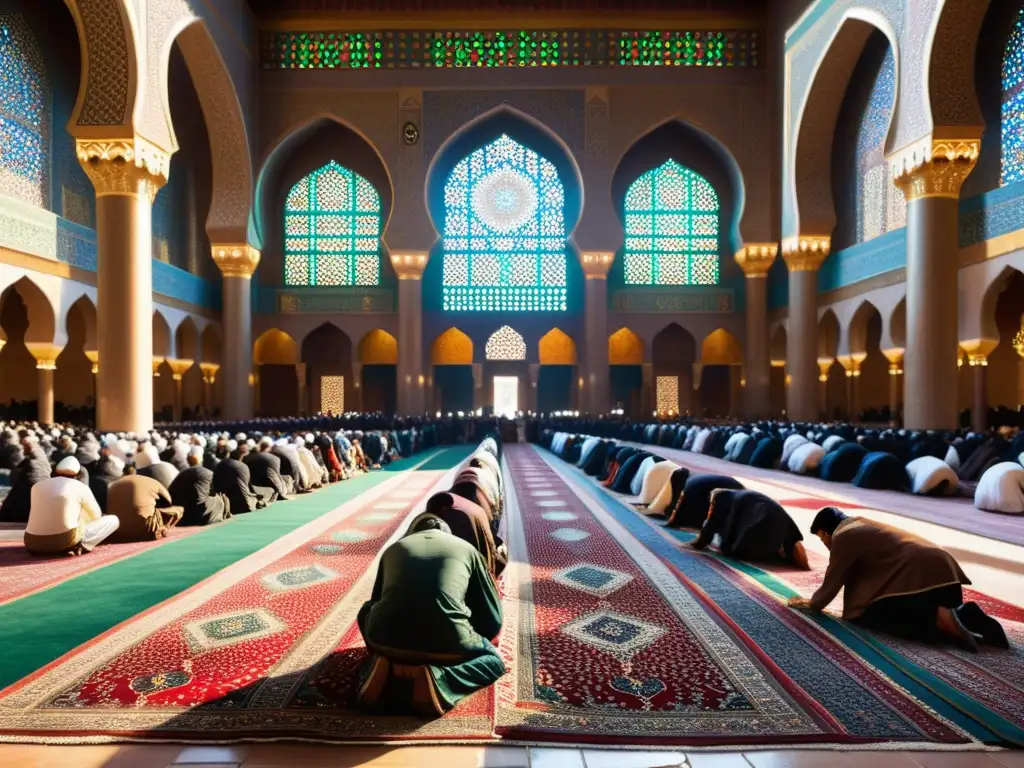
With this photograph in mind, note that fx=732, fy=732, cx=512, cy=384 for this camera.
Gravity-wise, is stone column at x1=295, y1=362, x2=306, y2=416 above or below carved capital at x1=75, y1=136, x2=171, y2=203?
below

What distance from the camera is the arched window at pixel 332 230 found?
17875mm

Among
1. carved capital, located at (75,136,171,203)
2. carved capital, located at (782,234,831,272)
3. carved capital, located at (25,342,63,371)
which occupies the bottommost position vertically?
carved capital, located at (25,342,63,371)

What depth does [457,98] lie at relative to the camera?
15.9m

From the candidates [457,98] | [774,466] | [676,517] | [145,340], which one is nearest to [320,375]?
[457,98]

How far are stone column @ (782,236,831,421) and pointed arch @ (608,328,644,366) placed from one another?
477cm

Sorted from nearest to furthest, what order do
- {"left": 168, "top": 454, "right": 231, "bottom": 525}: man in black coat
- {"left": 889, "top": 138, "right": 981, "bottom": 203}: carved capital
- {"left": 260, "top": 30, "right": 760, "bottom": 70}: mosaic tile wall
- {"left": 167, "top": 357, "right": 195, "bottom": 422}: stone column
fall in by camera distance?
{"left": 168, "top": 454, "right": 231, "bottom": 525}: man in black coat < {"left": 889, "top": 138, "right": 981, "bottom": 203}: carved capital < {"left": 167, "top": 357, "right": 195, "bottom": 422}: stone column < {"left": 260, "top": 30, "right": 760, "bottom": 70}: mosaic tile wall

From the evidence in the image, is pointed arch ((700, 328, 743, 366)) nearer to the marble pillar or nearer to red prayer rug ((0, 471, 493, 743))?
the marble pillar

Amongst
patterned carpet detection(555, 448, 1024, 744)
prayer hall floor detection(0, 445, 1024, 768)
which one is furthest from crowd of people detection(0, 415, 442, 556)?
patterned carpet detection(555, 448, 1024, 744)

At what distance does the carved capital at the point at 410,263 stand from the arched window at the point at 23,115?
6461 millimetres

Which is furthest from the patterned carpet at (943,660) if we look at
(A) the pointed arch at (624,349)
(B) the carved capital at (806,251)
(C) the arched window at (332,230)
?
(C) the arched window at (332,230)

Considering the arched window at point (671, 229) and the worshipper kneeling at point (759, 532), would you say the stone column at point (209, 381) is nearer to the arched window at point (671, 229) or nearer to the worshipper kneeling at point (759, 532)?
the arched window at point (671, 229)

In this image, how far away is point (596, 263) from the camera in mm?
15875

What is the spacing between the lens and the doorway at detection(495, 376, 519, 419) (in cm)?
2044

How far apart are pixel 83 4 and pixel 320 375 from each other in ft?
35.8
